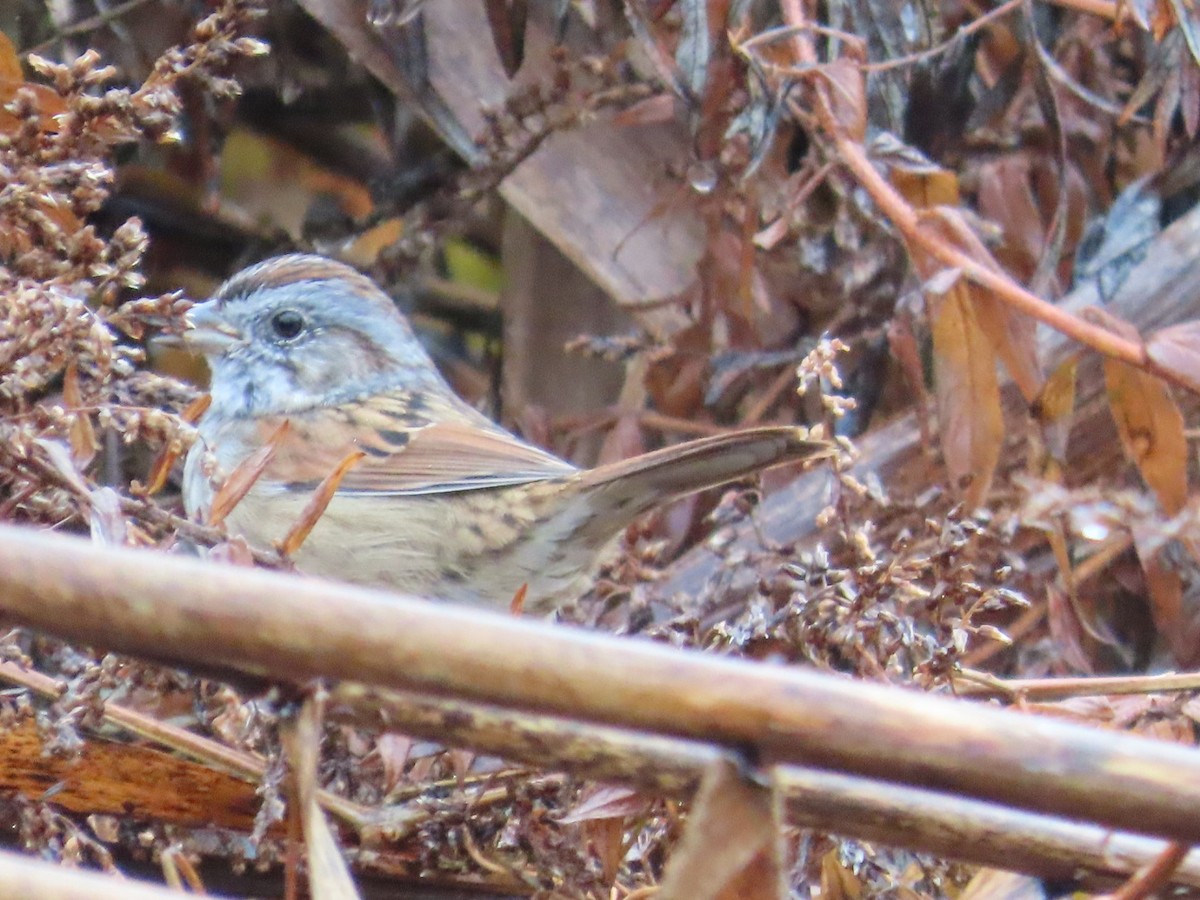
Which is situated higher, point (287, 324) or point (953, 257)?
point (953, 257)

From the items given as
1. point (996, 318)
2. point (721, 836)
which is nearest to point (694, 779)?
point (721, 836)

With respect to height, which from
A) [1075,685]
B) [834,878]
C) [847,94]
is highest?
[847,94]

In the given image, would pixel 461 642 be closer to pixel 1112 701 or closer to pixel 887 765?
pixel 887 765

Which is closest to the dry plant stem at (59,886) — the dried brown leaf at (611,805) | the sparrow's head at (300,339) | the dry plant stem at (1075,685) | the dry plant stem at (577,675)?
the dry plant stem at (577,675)

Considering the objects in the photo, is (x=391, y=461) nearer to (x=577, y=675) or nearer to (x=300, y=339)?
(x=300, y=339)

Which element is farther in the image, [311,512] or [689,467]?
[689,467]

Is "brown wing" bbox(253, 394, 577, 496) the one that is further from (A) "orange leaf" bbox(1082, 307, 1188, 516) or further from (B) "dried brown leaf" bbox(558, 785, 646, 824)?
(B) "dried brown leaf" bbox(558, 785, 646, 824)

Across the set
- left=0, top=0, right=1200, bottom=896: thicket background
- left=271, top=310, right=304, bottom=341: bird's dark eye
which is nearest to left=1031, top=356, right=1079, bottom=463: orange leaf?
left=0, top=0, right=1200, bottom=896: thicket background
